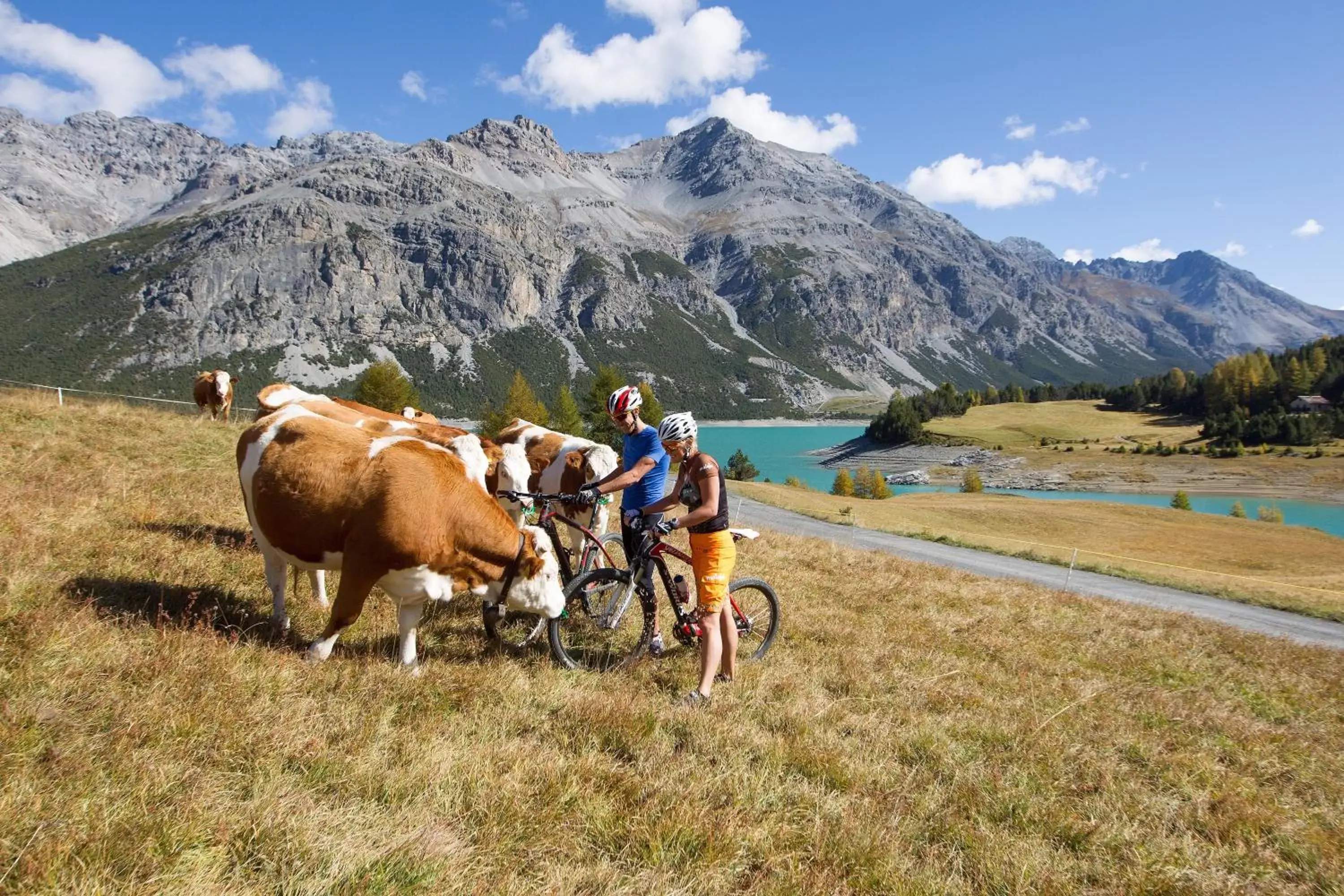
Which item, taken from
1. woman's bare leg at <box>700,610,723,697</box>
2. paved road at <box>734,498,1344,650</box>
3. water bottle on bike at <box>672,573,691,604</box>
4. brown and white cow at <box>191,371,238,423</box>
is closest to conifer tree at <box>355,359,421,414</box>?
brown and white cow at <box>191,371,238,423</box>

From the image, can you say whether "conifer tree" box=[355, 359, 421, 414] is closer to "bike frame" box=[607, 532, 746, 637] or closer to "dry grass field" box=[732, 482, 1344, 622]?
"dry grass field" box=[732, 482, 1344, 622]

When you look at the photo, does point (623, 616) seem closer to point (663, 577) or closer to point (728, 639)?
point (663, 577)

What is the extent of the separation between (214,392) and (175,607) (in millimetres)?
20756

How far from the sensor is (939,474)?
379 ft

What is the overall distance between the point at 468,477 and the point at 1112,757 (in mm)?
6436

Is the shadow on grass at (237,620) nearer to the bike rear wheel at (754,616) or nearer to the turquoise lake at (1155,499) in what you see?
the bike rear wheel at (754,616)

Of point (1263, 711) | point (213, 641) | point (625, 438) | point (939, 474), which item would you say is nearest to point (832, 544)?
point (1263, 711)

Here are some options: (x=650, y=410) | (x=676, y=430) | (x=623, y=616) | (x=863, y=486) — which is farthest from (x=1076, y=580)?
(x=863, y=486)

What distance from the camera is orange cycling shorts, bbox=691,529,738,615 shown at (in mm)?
5996

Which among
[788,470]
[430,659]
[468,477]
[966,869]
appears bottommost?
[788,470]

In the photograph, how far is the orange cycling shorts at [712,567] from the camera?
19.7 ft

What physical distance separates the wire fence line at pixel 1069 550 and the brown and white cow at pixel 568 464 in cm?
2147

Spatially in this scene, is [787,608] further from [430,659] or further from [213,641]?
[213,641]

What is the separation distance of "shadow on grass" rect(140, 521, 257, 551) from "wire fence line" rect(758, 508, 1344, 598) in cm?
2598
